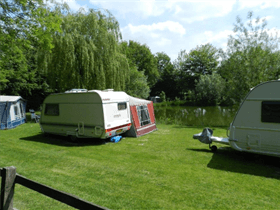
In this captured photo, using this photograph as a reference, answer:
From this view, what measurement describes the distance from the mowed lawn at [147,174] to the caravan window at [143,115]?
231 cm

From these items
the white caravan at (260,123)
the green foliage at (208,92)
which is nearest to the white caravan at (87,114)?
the white caravan at (260,123)

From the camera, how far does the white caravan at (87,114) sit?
31.4 feet

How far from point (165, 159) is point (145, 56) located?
139 feet

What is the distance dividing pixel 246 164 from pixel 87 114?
6.50 m

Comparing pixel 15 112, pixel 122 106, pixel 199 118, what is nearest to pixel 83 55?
pixel 15 112

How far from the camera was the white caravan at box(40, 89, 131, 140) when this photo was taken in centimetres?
959

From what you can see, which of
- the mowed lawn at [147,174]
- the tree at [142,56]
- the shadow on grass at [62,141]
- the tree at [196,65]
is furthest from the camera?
the tree at [196,65]

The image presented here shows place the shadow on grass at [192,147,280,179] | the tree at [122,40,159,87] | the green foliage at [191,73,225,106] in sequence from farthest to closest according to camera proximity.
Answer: the tree at [122,40,159,87] < the green foliage at [191,73,225,106] < the shadow on grass at [192,147,280,179]

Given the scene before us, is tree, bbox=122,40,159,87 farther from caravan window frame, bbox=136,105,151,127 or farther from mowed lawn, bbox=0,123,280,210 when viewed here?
mowed lawn, bbox=0,123,280,210

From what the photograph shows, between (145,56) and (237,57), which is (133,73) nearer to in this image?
(145,56)

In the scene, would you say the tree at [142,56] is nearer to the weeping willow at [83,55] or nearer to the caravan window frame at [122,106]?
the weeping willow at [83,55]

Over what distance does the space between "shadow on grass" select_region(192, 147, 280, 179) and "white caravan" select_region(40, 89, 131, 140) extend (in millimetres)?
4511

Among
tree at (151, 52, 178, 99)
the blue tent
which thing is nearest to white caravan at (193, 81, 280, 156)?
the blue tent

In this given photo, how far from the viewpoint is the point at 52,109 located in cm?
1119
